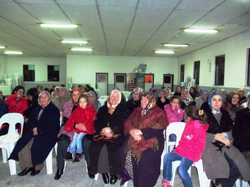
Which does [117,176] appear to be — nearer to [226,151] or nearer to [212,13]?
[226,151]

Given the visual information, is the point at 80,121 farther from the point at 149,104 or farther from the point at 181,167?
the point at 181,167

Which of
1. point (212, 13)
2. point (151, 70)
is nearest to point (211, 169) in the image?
point (212, 13)

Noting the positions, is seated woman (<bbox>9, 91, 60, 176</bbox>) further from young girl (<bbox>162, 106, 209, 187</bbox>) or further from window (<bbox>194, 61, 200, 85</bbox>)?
window (<bbox>194, 61, 200, 85</bbox>)

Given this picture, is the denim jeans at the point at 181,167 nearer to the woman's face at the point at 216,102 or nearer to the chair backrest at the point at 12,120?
the woman's face at the point at 216,102

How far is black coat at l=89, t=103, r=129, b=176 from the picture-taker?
267 centimetres

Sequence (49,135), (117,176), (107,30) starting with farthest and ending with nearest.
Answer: (107,30) → (49,135) → (117,176)

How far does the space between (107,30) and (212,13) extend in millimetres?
2965

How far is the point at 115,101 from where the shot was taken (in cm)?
311

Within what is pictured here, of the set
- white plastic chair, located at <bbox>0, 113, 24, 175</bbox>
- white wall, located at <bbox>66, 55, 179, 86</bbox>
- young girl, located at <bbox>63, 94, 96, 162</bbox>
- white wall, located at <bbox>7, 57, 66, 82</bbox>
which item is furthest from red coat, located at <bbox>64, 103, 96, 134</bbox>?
white wall, located at <bbox>7, 57, 66, 82</bbox>

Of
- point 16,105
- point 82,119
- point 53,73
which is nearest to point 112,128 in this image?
point 82,119

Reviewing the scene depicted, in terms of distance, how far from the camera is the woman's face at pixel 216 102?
2.82 m

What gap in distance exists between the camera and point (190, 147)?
7.92ft

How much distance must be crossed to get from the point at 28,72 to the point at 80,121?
37.4 ft

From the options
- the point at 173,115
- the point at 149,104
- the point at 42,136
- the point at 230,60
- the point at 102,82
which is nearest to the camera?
the point at 149,104
